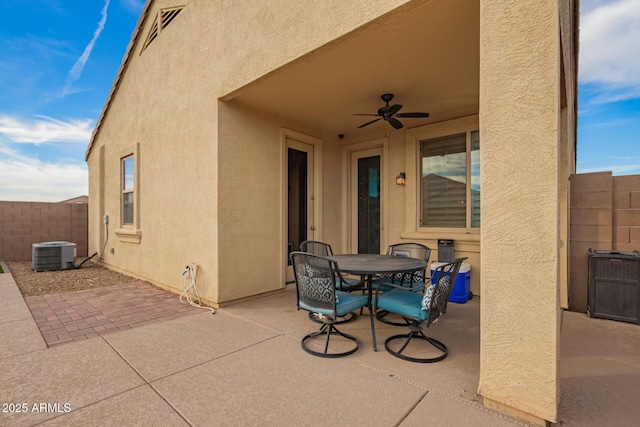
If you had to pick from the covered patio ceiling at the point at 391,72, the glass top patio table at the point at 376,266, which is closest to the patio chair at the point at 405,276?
the glass top patio table at the point at 376,266

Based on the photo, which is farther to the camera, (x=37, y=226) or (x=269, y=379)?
(x=37, y=226)

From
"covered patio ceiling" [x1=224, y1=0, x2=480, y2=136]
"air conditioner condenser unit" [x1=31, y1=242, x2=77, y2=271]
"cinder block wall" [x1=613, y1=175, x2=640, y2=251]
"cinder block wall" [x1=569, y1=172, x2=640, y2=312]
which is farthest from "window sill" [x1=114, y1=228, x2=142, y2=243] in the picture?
"cinder block wall" [x1=613, y1=175, x2=640, y2=251]

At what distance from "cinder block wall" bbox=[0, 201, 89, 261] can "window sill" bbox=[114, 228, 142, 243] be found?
12.4ft

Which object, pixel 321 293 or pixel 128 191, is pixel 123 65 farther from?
pixel 321 293

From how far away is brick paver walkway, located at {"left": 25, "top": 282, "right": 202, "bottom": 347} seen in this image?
323 cm

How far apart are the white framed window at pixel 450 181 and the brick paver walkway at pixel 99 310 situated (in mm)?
4052

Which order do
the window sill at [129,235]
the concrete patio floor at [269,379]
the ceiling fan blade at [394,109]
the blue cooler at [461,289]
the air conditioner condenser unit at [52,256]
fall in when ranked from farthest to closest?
the air conditioner condenser unit at [52,256]
the window sill at [129,235]
the blue cooler at [461,289]
the ceiling fan blade at [394,109]
the concrete patio floor at [269,379]

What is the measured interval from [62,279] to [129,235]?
1.53 metres

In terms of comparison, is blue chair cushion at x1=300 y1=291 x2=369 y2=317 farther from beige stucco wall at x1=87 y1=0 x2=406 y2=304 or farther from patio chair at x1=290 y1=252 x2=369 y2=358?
beige stucco wall at x1=87 y1=0 x2=406 y2=304

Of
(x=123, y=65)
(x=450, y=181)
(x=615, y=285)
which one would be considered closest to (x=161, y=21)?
Answer: (x=123, y=65)

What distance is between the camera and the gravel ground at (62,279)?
5207mm

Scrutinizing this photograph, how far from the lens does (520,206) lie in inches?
69.1

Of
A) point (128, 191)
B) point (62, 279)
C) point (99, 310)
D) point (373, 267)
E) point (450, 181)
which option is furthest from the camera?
point (128, 191)

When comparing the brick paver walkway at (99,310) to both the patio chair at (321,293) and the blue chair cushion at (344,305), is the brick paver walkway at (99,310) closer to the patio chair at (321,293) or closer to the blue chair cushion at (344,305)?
the patio chair at (321,293)
